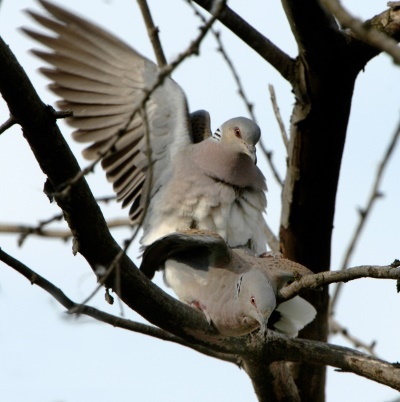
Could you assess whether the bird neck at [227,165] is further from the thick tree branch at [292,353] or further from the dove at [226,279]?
the thick tree branch at [292,353]

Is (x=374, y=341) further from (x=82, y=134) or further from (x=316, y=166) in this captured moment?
(x=82, y=134)

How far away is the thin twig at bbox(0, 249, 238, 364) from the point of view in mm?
2891

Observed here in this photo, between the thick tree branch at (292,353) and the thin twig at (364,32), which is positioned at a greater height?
the thick tree branch at (292,353)

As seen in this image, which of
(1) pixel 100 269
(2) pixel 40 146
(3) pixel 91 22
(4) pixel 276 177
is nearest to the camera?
(2) pixel 40 146

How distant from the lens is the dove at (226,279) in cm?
402

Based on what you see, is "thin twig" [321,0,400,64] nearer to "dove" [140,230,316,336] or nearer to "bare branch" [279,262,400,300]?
"bare branch" [279,262,400,300]

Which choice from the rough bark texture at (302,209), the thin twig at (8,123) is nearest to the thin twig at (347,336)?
the rough bark texture at (302,209)

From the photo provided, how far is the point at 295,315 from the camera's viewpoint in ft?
15.3

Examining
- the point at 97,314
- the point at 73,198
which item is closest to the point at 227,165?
the point at 97,314

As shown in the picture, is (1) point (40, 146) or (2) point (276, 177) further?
(2) point (276, 177)

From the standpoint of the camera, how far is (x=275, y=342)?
12.6 feet

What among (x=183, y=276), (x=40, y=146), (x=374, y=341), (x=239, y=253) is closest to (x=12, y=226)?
(x=183, y=276)

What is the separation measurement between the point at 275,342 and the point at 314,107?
1.11 m

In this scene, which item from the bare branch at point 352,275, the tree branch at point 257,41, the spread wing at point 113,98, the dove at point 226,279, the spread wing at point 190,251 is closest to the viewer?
the bare branch at point 352,275
